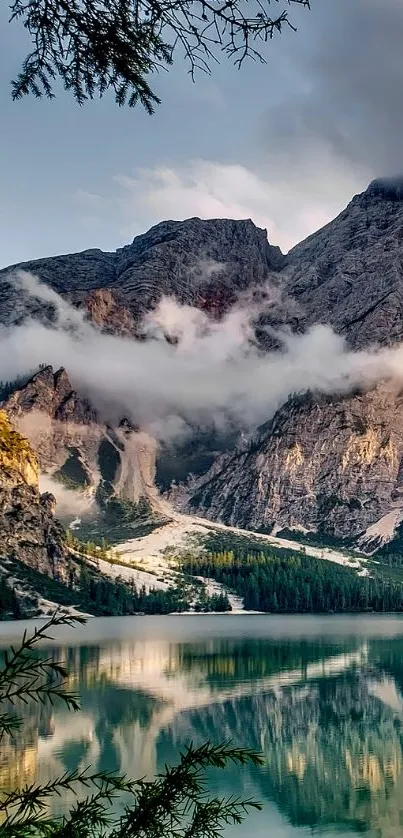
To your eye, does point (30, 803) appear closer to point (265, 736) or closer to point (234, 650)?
point (265, 736)

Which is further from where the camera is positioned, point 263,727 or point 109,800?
point 263,727

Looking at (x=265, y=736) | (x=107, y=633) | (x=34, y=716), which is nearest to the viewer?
(x=265, y=736)

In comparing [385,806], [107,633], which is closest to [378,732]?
[385,806]

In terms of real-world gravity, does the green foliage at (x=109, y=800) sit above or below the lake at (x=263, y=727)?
above

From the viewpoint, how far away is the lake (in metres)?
38.5

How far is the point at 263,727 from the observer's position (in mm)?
55875

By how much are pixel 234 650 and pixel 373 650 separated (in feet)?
70.6

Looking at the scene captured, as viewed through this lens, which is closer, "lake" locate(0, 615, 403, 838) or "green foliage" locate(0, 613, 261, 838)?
"green foliage" locate(0, 613, 261, 838)

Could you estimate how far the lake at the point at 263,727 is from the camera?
38500 millimetres

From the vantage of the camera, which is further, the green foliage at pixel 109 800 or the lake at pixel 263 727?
the lake at pixel 263 727

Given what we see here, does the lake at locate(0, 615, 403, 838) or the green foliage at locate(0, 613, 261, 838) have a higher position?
the green foliage at locate(0, 613, 261, 838)

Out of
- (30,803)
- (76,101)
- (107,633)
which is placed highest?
(76,101)

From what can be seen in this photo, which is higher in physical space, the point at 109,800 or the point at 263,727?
the point at 109,800

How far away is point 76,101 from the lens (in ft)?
28.5
